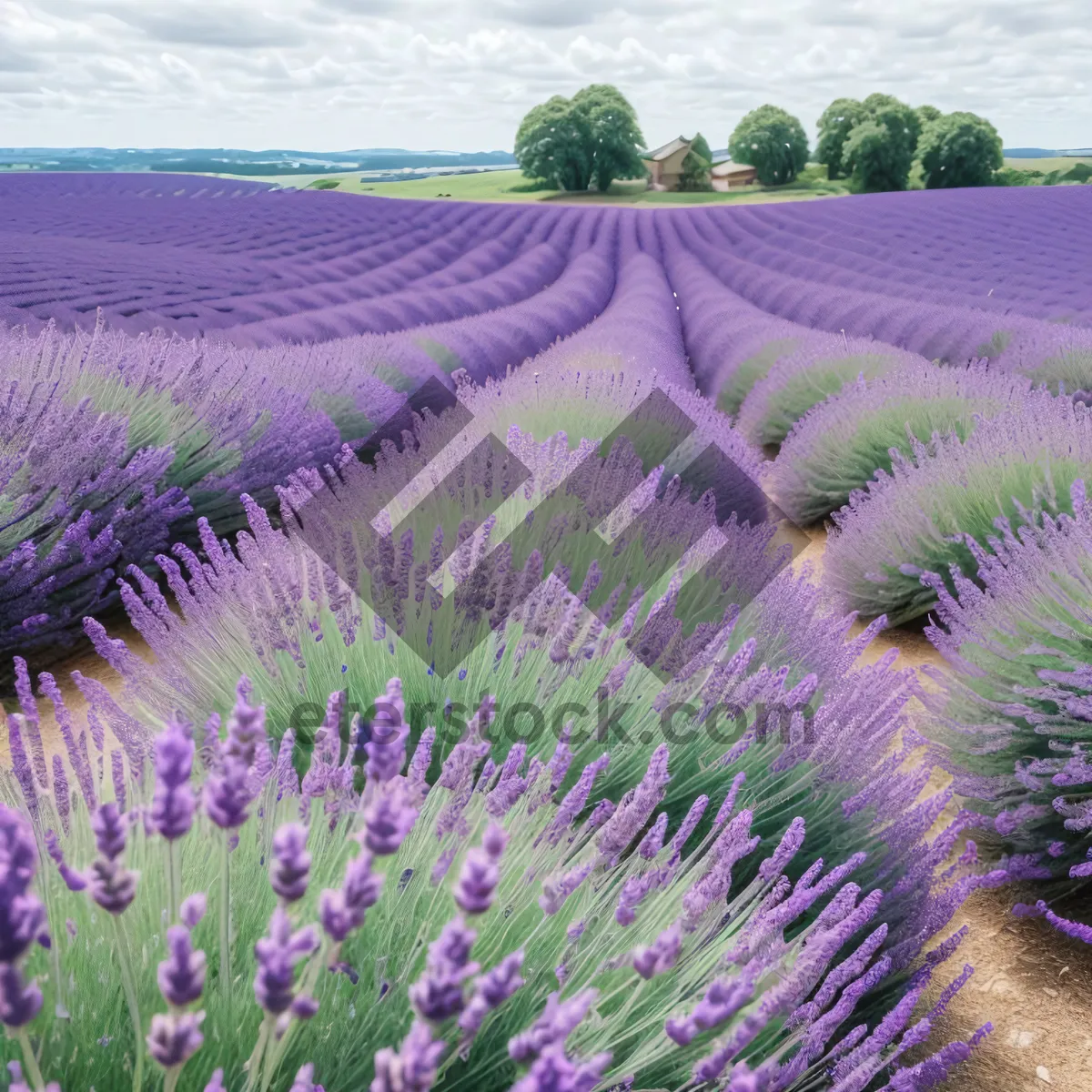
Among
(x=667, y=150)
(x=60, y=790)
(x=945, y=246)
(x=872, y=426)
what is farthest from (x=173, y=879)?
(x=667, y=150)

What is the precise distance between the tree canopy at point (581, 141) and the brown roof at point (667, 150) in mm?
4378

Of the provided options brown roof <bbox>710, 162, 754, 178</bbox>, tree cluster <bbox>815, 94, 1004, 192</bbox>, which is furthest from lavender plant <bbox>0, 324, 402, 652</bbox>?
brown roof <bbox>710, 162, 754, 178</bbox>

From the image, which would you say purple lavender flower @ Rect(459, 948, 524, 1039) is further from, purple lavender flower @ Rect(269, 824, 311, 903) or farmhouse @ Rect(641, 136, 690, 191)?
farmhouse @ Rect(641, 136, 690, 191)

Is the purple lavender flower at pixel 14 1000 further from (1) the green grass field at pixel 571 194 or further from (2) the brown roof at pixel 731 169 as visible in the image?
(2) the brown roof at pixel 731 169

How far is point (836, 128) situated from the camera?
46.1 meters

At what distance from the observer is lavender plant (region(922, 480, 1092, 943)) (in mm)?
2088

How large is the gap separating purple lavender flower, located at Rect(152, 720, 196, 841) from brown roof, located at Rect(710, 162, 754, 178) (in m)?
52.5

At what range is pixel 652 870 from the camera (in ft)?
3.97

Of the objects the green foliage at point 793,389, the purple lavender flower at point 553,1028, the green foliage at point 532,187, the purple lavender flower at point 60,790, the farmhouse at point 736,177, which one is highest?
the farmhouse at point 736,177

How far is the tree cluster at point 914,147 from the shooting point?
131ft

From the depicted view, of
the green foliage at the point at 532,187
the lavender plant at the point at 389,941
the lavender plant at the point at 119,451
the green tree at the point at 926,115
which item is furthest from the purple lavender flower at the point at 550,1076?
the green tree at the point at 926,115

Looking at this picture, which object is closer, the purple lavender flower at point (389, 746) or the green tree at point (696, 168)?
the purple lavender flower at point (389, 746)

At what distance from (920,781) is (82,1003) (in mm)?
1521

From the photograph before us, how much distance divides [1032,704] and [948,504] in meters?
1.62
